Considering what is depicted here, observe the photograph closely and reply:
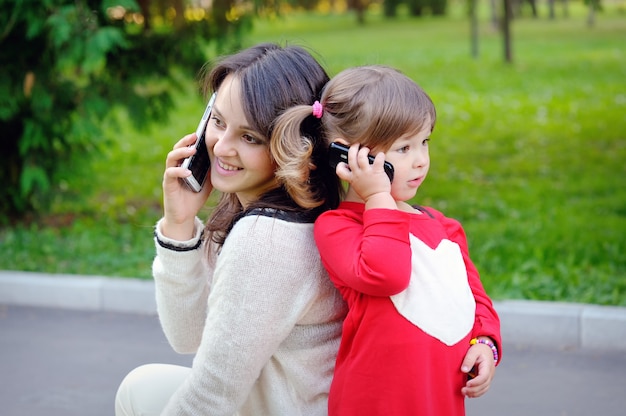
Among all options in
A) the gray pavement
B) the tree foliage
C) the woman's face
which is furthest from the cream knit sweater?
the tree foliage

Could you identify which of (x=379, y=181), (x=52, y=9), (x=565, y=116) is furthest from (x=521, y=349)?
(x=565, y=116)

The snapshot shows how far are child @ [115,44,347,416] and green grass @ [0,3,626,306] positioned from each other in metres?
0.38

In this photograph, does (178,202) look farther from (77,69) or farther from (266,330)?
(77,69)

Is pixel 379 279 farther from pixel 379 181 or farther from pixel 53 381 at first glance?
pixel 53 381

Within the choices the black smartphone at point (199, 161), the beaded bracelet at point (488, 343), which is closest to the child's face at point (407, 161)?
the beaded bracelet at point (488, 343)

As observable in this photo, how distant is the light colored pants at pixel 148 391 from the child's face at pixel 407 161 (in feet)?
2.39

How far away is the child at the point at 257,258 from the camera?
1.90m

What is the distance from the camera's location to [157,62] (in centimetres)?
730

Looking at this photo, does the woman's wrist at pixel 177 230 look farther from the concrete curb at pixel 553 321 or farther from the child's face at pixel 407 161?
the concrete curb at pixel 553 321

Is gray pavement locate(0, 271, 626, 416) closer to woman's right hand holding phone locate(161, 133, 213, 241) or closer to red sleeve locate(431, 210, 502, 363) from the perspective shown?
red sleeve locate(431, 210, 502, 363)

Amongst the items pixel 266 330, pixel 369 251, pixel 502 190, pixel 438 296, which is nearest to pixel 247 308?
pixel 266 330

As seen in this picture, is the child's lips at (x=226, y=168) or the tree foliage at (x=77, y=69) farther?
the tree foliage at (x=77, y=69)

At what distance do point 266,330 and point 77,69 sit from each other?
5.72m

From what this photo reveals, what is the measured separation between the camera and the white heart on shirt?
184cm
